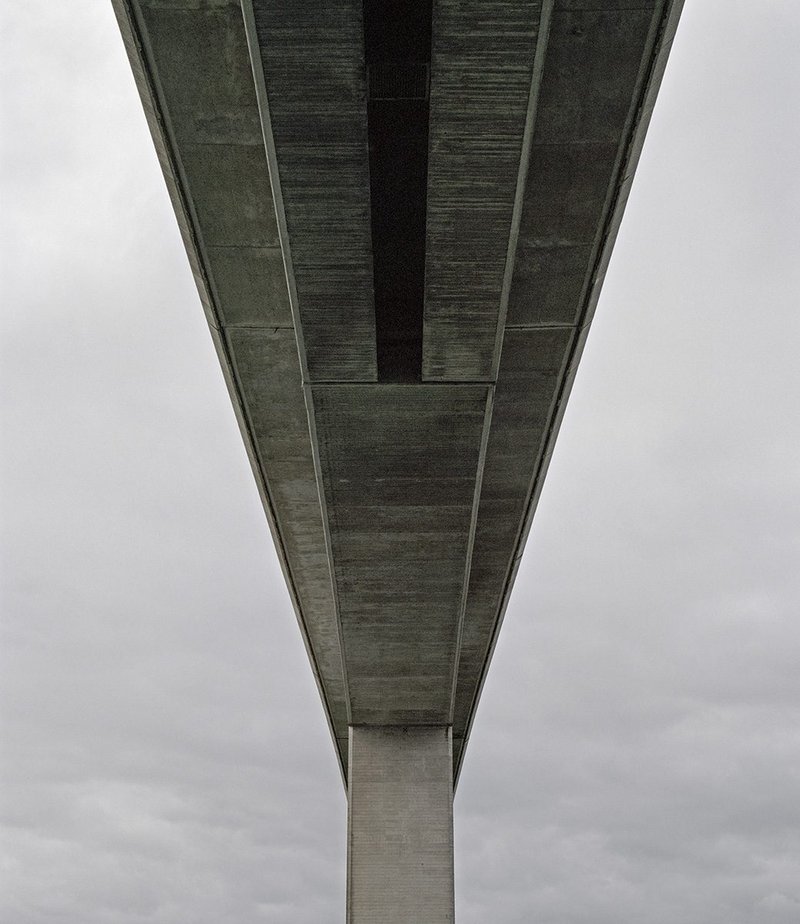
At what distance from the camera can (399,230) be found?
1084 cm

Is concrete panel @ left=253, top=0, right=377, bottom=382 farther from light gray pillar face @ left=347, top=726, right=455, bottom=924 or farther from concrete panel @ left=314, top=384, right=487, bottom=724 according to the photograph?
light gray pillar face @ left=347, top=726, right=455, bottom=924

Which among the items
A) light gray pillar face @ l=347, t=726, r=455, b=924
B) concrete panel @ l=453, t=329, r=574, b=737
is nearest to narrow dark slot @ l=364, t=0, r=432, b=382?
concrete panel @ l=453, t=329, r=574, b=737

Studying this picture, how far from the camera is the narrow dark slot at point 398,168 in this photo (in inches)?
361

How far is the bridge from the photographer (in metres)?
8.15

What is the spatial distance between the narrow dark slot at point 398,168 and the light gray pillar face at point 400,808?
12276 mm

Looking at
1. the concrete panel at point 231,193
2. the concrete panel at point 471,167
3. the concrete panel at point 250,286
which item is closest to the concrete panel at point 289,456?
the concrete panel at point 250,286

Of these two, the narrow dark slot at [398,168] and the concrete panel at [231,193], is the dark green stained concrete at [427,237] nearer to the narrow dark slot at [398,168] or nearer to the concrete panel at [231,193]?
the concrete panel at [231,193]

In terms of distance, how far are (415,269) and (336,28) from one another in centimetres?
378

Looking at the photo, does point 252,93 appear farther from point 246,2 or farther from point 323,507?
point 323,507

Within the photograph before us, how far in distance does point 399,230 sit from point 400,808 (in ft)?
48.1

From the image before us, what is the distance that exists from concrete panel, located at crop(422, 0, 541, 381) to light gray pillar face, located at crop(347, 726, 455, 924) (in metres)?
12.8

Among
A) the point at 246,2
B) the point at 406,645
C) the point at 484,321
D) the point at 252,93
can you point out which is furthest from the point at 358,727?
the point at 246,2

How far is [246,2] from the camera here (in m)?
7.31

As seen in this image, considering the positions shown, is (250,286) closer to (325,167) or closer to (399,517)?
(325,167)
